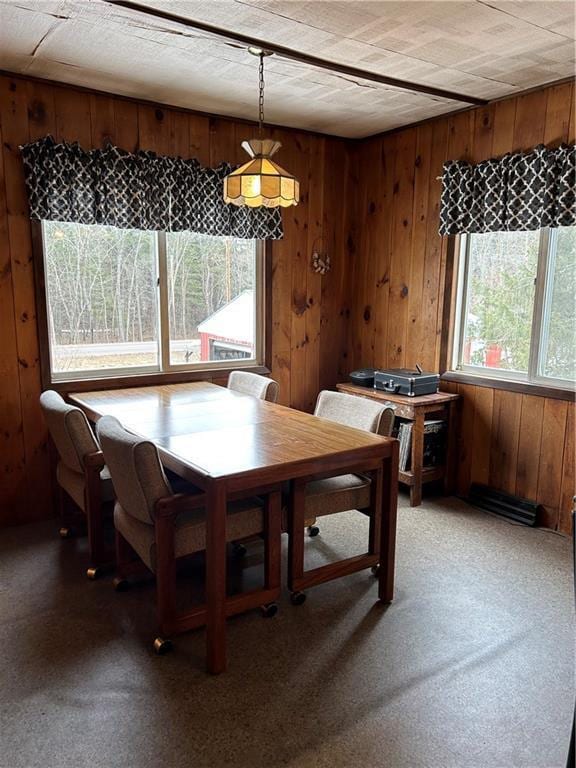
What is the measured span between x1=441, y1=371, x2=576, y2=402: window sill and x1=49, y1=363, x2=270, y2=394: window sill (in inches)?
54.4

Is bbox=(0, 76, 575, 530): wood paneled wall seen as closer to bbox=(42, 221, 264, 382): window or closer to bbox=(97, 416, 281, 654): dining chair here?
bbox=(42, 221, 264, 382): window

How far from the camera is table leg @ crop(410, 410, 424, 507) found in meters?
3.64

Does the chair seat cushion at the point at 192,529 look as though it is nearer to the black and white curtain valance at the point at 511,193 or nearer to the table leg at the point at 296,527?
the table leg at the point at 296,527

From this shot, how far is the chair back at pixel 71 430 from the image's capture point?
2.58 meters

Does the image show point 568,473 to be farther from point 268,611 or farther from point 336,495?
point 268,611

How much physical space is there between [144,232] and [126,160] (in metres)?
0.44

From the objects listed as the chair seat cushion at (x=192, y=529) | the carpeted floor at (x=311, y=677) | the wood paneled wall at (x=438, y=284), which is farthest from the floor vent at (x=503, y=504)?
the chair seat cushion at (x=192, y=529)

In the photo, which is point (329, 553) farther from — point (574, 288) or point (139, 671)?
point (574, 288)

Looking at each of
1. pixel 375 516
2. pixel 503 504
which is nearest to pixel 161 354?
pixel 375 516

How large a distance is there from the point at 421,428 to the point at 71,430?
2144mm

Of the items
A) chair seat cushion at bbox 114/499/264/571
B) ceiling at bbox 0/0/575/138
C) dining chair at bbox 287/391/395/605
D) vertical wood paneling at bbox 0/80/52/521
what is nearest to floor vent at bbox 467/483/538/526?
dining chair at bbox 287/391/395/605

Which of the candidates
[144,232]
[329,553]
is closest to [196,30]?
[144,232]

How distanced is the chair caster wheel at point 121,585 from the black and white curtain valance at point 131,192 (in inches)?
80.2

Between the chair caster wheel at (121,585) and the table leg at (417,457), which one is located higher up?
the table leg at (417,457)
